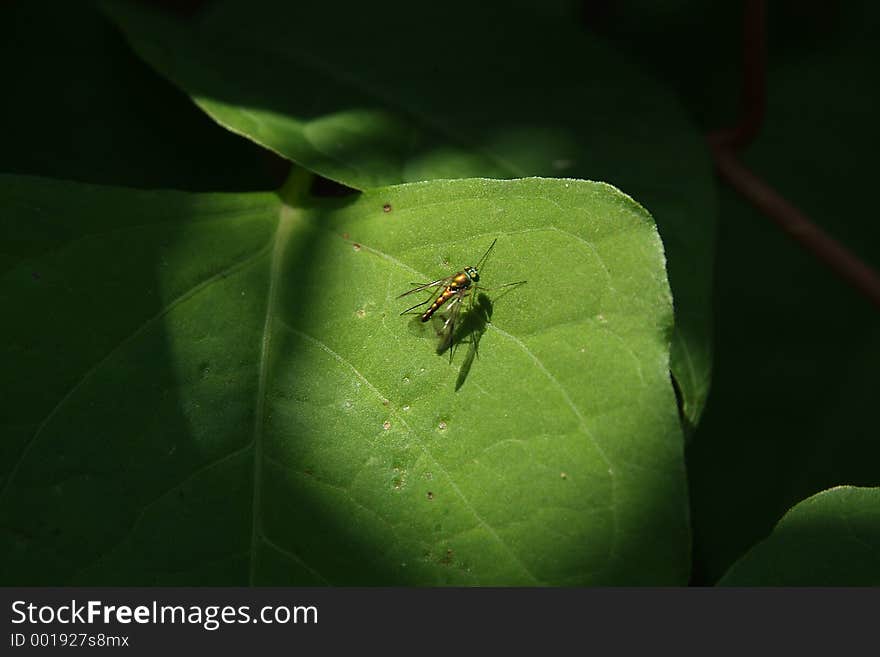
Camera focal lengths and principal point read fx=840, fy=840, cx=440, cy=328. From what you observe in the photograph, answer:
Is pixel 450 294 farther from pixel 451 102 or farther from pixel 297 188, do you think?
pixel 451 102

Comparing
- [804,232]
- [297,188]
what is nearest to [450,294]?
[297,188]

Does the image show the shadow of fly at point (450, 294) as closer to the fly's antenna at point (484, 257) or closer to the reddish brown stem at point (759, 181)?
the fly's antenna at point (484, 257)

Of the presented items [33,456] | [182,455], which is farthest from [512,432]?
[33,456]

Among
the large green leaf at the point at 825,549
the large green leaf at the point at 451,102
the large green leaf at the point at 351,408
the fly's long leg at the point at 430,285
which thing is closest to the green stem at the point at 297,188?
the large green leaf at the point at 451,102

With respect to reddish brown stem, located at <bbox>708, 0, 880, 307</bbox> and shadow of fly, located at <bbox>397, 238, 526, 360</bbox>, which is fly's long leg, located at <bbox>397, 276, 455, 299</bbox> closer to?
shadow of fly, located at <bbox>397, 238, 526, 360</bbox>

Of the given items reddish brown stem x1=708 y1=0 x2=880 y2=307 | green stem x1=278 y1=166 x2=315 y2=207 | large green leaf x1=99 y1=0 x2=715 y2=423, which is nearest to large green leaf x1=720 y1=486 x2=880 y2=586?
large green leaf x1=99 y1=0 x2=715 y2=423
